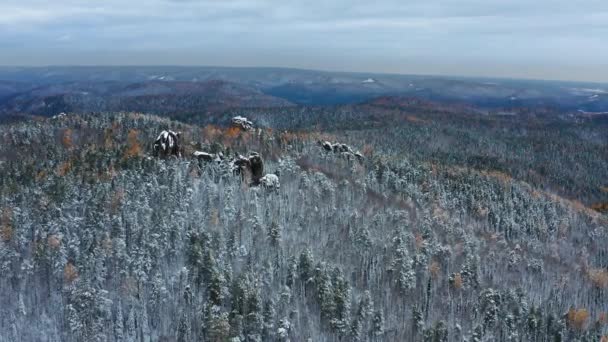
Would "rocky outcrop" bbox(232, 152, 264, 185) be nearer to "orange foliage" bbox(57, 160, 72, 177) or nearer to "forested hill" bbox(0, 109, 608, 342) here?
"forested hill" bbox(0, 109, 608, 342)

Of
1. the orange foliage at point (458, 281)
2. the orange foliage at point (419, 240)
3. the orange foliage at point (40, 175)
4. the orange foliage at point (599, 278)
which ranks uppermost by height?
the orange foliage at point (40, 175)

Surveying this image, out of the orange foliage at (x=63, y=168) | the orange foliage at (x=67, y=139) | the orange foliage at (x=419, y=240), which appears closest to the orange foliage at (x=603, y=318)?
the orange foliage at (x=419, y=240)

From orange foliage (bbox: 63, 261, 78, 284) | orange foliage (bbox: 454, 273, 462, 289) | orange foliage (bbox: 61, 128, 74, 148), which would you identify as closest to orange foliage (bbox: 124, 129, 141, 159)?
orange foliage (bbox: 61, 128, 74, 148)

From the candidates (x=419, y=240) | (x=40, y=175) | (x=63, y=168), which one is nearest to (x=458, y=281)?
(x=419, y=240)

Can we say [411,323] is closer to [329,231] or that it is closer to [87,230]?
[329,231]

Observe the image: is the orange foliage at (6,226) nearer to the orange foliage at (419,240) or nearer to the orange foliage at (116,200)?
the orange foliage at (116,200)
